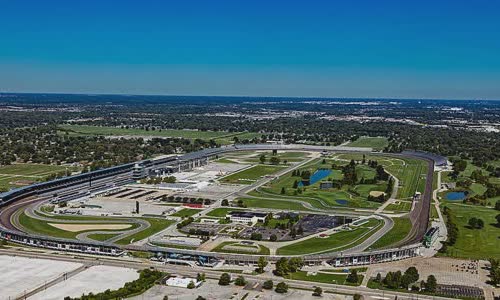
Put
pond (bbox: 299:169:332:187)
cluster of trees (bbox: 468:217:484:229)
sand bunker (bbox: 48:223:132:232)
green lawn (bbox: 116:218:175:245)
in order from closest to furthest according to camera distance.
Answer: green lawn (bbox: 116:218:175:245), sand bunker (bbox: 48:223:132:232), cluster of trees (bbox: 468:217:484:229), pond (bbox: 299:169:332:187)

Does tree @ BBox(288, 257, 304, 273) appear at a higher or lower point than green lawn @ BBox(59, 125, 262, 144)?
lower

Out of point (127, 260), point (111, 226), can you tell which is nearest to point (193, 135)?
point (111, 226)

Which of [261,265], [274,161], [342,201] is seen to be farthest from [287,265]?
[274,161]

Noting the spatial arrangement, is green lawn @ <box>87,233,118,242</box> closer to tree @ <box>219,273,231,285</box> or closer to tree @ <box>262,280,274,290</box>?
tree @ <box>219,273,231,285</box>

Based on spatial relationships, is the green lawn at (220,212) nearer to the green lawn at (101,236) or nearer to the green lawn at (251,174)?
the green lawn at (101,236)

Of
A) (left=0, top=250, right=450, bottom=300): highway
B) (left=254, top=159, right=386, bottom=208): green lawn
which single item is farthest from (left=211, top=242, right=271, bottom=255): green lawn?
(left=254, top=159, right=386, bottom=208): green lawn

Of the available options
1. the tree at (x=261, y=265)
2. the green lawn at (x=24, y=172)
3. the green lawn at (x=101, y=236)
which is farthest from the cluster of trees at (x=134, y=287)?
the green lawn at (x=24, y=172)

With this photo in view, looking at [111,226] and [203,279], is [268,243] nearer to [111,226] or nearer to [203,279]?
[203,279]
